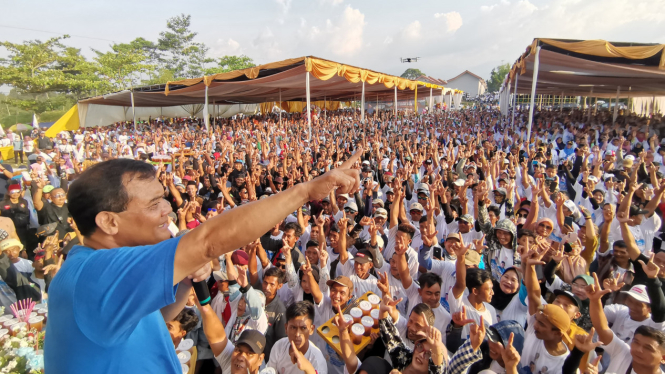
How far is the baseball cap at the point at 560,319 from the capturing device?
7.15 feet

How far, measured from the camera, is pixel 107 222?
0.83 m

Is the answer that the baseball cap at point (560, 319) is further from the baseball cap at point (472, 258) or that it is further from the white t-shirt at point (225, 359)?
the white t-shirt at point (225, 359)

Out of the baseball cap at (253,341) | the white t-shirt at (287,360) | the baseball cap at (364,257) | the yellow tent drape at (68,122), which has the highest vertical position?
the yellow tent drape at (68,122)

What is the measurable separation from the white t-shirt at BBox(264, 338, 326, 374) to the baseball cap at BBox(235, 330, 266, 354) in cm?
27

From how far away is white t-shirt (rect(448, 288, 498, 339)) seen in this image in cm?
270

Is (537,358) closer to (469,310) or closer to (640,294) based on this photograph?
(469,310)

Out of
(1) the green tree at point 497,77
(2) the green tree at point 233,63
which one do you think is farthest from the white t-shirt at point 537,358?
(1) the green tree at point 497,77

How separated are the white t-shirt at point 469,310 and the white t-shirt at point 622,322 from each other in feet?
2.87

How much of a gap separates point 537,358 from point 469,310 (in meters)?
0.56

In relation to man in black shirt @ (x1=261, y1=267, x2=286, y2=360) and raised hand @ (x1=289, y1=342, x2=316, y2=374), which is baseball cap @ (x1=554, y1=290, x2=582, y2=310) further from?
man in black shirt @ (x1=261, y1=267, x2=286, y2=360)

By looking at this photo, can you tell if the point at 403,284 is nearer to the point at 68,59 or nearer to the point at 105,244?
the point at 105,244

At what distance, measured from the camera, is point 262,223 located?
741 millimetres

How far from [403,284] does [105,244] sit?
2.66m

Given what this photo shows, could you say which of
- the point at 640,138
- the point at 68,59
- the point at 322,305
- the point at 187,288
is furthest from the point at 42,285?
the point at 68,59
